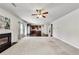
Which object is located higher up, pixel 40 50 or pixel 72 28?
pixel 72 28

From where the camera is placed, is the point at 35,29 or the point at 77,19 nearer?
the point at 77,19

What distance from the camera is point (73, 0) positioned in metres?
2.28

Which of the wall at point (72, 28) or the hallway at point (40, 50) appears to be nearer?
the hallway at point (40, 50)

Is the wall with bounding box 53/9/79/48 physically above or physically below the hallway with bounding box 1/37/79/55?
above

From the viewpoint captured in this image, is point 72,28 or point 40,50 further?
point 72,28

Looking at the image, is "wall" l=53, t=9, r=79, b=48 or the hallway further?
"wall" l=53, t=9, r=79, b=48

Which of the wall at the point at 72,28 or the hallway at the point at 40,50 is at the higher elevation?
the wall at the point at 72,28
